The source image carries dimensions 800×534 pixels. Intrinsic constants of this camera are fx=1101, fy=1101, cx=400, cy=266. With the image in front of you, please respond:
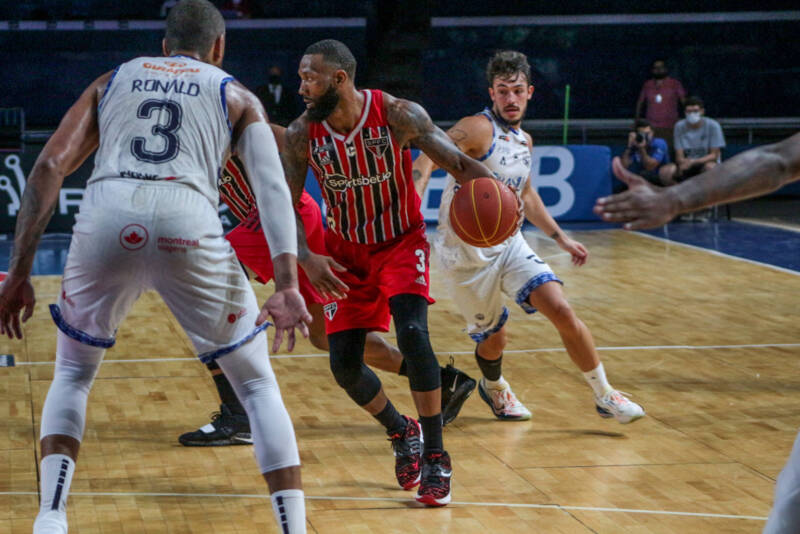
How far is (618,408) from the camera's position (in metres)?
5.43

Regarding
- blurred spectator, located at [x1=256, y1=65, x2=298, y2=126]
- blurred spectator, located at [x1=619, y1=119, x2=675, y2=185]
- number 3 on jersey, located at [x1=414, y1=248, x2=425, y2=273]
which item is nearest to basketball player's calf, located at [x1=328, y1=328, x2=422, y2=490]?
number 3 on jersey, located at [x1=414, y1=248, x2=425, y2=273]

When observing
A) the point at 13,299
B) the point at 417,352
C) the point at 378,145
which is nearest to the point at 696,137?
the point at 378,145

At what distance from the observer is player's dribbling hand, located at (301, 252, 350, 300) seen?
442cm

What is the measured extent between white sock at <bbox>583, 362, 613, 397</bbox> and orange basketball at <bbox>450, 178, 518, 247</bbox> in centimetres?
111

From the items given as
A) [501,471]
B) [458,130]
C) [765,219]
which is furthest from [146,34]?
[501,471]

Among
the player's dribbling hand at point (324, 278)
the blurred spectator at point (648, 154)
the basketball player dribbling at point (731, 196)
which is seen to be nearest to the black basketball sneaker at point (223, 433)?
the player's dribbling hand at point (324, 278)

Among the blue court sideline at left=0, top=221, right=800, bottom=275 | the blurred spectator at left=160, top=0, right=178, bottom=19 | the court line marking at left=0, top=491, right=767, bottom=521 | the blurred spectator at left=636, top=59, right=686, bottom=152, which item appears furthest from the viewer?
the blurred spectator at left=160, top=0, right=178, bottom=19

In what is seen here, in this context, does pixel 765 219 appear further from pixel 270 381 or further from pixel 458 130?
pixel 270 381

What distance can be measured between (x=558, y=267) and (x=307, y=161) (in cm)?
645

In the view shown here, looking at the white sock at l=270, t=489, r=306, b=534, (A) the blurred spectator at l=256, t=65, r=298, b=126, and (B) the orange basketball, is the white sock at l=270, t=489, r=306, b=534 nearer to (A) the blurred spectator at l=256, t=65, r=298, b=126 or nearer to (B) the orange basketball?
(B) the orange basketball

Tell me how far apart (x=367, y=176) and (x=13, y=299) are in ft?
5.80

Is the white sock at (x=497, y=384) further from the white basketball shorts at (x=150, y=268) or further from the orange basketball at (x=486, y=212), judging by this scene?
the white basketball shorts at (x=150, y=268)

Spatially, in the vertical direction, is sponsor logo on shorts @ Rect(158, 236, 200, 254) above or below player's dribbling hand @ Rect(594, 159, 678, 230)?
below

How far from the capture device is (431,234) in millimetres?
13469
